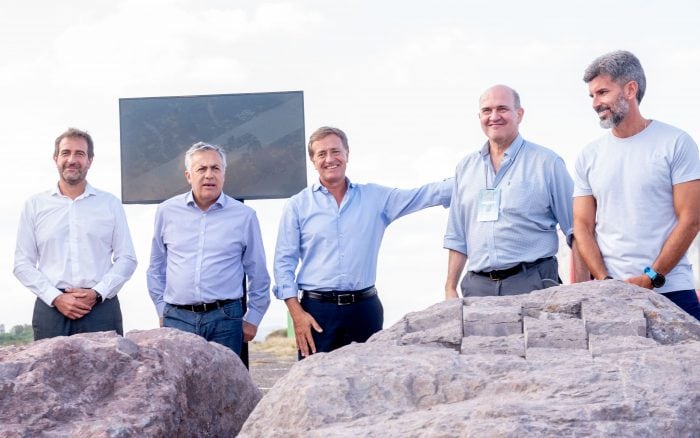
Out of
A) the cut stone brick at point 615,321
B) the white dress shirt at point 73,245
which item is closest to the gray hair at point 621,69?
the cut stone brick at point 615,321

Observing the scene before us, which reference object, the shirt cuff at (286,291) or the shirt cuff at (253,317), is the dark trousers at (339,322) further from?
the shirt cuff at (253,317)

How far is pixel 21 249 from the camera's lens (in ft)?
19.4

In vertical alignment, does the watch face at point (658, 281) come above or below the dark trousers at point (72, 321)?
above

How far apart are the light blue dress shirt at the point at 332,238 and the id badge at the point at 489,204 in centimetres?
53

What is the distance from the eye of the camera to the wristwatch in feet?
14.6

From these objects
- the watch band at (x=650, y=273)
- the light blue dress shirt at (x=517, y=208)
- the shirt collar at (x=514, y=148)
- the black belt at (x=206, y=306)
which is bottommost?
the black belt at (x=206, y=306)

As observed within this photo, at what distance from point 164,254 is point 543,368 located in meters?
3.48

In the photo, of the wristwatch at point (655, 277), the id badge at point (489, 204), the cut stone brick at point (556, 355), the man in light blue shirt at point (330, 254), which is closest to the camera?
the cut stone brick at point (556, 355)

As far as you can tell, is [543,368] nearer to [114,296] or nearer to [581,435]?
[581,435]

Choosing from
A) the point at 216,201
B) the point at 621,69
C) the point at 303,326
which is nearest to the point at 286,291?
the point at 303,326

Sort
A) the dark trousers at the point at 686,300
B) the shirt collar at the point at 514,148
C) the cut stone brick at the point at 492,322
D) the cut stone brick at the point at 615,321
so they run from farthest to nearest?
the shirt collar at the point at 514,148 < the dark trousers at the point at 686,300 < the cut stone brick at the point at 492,322 < the cut stone brick at the point at 615,321

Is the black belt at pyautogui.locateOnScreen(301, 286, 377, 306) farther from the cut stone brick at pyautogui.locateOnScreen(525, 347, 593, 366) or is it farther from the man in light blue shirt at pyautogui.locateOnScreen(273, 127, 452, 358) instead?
the cut stone brick at pyautogui.locateOnScreen(525, 347, 593, 366)

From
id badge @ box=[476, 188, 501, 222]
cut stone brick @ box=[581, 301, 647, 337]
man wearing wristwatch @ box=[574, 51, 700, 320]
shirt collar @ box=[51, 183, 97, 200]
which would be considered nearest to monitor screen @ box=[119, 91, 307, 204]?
shirt collar @ box=[51, 183, 97, 200]

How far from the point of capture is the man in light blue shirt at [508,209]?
4.95 metres
